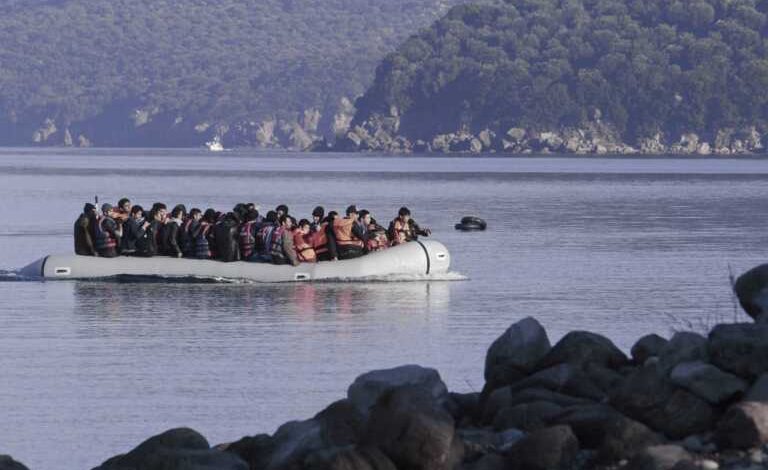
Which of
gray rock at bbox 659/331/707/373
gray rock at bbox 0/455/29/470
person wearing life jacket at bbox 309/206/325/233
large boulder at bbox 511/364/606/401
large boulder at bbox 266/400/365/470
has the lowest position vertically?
gray rock at bbox 0/455/29/470

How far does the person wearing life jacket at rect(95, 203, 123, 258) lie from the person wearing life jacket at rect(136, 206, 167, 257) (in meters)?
0.50

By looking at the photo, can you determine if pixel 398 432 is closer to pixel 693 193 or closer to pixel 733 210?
pixel 733 210

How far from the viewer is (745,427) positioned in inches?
542

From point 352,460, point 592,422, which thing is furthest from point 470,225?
point 352,460

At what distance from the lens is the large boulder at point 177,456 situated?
585 inches

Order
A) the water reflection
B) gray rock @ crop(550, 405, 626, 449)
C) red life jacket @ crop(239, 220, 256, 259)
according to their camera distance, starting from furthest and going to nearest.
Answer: red life jacket @ crop(239, 220, 256, 259) → the water reflection → gray rock @ crop(550, 405, 626, 449)

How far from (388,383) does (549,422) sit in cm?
153

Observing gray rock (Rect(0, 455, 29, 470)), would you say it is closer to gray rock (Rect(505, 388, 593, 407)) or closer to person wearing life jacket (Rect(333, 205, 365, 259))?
gray rock (Rect(505, 388, 593, 407))

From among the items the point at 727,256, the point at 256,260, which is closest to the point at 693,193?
the point at 727,256

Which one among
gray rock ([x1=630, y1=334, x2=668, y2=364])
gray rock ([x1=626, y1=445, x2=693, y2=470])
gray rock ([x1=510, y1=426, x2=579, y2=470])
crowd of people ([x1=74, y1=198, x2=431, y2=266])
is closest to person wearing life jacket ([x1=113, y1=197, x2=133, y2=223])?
crowd of people ([x1=74, y1=198, x2=431, y2=266])

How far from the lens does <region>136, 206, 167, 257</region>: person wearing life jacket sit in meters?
34.3

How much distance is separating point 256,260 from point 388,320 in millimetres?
6119

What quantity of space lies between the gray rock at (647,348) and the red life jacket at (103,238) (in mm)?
18771

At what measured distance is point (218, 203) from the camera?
8144 centimetres
